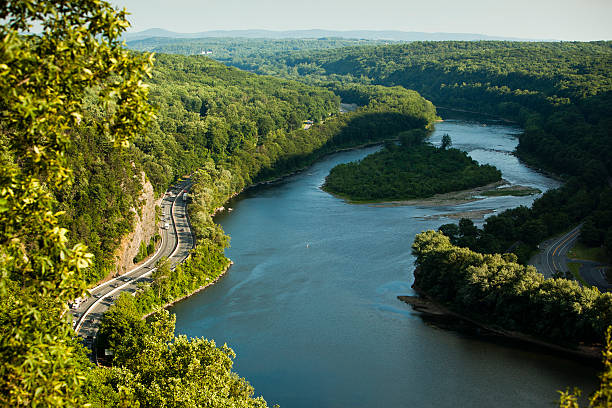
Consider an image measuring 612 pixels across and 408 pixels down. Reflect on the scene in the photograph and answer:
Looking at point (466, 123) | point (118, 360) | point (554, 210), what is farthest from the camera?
point (466, 123)

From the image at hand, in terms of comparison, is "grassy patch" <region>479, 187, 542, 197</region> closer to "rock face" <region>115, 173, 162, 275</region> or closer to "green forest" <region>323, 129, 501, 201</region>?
"green forest" <region>323, 129, 501, 201</region>

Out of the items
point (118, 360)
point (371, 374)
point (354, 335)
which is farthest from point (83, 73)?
point (354, 335)

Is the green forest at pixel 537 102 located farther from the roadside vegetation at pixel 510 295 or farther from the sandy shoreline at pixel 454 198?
the sandy shoreline at pixel 454 198

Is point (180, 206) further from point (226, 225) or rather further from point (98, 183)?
point (98, 183)

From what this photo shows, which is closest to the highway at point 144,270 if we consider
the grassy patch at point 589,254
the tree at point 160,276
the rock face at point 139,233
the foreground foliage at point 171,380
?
the rock face at point 139,233

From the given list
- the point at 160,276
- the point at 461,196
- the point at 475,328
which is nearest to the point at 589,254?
the point at 475,328

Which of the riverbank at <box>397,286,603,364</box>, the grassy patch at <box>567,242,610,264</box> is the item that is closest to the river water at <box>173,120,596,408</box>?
the riverbank at <box>397,286,603,364</box>
